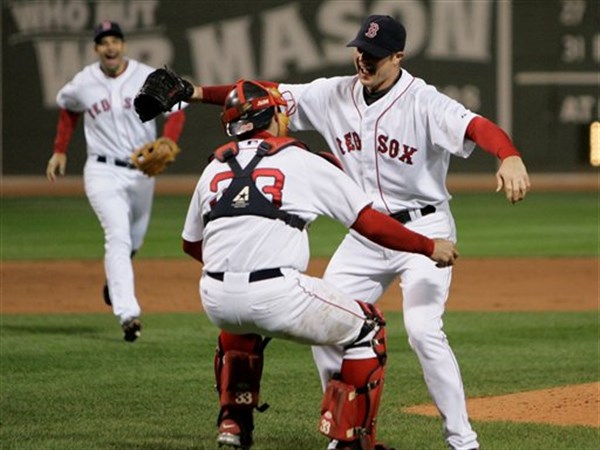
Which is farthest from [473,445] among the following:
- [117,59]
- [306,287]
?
[117,59]

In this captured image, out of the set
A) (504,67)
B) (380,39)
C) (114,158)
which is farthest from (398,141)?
(504,67)

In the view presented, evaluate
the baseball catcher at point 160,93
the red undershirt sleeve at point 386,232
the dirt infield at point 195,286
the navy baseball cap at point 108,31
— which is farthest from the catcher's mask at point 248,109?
the dirt infield at point 195,286

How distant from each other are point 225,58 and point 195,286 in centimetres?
1254

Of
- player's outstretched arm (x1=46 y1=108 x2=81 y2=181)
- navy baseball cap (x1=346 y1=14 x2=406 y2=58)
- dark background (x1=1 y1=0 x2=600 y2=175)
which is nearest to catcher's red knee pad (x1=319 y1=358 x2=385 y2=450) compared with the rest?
navy baseball cap (x1=346 y1=14 x2=406 y2=58)

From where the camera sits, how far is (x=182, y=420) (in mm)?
6973

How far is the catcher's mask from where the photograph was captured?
5.47 m

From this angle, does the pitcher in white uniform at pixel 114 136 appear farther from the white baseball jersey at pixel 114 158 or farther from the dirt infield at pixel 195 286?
the dirt infield at pixel 195 286

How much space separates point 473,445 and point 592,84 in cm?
1889

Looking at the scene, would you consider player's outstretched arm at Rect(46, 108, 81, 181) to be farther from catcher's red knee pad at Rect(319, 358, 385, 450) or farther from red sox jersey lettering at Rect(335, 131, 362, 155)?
catcher's red knee pad at Rect(319, 358, 385, 450)

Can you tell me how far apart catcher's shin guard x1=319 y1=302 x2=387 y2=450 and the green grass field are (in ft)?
2.93

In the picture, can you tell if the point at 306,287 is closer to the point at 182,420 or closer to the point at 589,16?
the point at 182,420

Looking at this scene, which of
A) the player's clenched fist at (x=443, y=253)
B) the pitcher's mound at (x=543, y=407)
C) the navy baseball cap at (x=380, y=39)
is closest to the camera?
the player's clenched fist at (x=443, y=253)

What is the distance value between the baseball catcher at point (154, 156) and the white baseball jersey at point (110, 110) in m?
0.27

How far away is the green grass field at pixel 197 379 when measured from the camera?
21.5 ft
